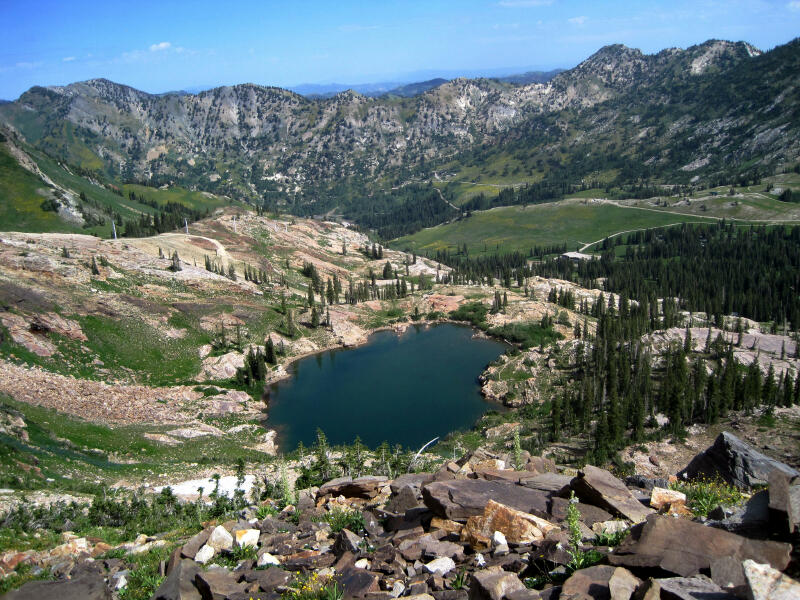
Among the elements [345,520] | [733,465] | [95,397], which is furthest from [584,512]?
[95,397]

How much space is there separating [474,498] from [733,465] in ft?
52.4

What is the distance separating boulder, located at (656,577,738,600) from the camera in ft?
29.5

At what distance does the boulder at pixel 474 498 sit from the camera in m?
15.9

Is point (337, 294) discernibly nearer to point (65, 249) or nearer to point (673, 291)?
point (65, 249)

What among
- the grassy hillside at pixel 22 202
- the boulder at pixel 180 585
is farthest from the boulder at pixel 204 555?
the grassy hillside at pixel 22 202

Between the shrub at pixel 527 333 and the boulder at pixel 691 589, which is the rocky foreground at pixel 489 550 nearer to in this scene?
the boulder at pixel 691 589

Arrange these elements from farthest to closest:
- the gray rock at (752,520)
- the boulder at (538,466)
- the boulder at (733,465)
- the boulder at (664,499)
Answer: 1. the boulder at (733,465)
2. the boulder at (538,466)
3. the boulder at (664,499)
4. the gray rock at (752,520)

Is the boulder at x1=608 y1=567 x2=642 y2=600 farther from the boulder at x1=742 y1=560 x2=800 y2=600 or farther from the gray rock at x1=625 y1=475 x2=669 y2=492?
the gray rock at x1=625 y1=475 x2=669 y2=492

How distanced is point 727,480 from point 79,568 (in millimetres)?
26398

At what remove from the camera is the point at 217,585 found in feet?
43.7

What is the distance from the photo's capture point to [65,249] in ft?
290

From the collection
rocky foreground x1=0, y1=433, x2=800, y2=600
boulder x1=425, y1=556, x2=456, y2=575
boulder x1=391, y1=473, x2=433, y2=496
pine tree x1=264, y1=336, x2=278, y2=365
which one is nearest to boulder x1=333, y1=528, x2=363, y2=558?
rocky foreground x1=0, y1=433, x2=800, y2=600

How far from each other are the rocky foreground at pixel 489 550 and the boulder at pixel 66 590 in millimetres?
51

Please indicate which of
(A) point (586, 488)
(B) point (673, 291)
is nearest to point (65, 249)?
(A) point (586, 488)
